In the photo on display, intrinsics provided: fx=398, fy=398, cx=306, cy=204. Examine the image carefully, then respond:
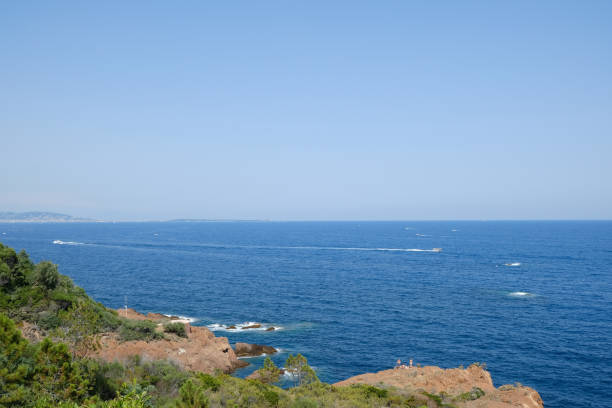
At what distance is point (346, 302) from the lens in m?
75.9

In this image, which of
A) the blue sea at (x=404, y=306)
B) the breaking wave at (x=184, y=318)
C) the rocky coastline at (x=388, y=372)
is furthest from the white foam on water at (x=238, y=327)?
the rocky coastline at (x=388, y=372)

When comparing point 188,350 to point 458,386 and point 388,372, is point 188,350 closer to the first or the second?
point 388,372

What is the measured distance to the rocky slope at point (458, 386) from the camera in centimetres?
3366

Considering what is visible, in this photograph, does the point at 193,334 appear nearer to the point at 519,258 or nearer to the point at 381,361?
the point at 381,361

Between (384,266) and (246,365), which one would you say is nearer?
(246,365)

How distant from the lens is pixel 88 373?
67.2ft

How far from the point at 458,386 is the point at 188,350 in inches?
1124

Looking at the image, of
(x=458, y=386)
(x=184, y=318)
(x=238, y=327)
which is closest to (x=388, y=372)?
(x=458, y=386)

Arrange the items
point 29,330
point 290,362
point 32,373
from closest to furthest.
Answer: point 32,373 → point 29,330 → point 290,362

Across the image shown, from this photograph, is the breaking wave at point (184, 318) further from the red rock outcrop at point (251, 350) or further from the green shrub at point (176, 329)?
the green shrub at point (176, 329)

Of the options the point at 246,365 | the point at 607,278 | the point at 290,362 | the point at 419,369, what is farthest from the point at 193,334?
the point at 607,278

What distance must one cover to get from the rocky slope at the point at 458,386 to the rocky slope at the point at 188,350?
14.2 meters

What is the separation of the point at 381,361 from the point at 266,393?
1005 inches

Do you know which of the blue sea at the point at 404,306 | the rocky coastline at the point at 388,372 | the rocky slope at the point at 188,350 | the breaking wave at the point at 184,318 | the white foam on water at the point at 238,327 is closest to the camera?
the rocky coastline at the point at 388,372
